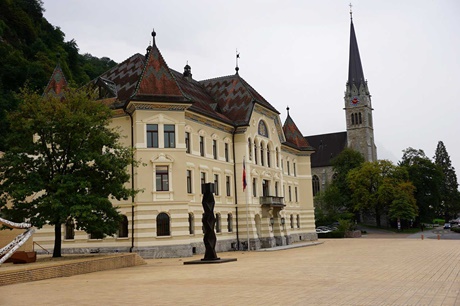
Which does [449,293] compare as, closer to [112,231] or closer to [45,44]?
[112,231]

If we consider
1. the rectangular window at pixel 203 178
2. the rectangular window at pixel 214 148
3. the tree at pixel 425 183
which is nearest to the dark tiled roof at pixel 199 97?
the rectangular window at pixel 214 148

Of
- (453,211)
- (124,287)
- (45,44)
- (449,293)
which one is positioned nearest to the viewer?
(449,293)

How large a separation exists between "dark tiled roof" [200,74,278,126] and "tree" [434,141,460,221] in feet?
248

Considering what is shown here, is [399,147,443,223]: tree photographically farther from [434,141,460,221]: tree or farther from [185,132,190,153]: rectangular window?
[185,132,190,153]: rectangular window

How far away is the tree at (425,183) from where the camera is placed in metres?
88.2

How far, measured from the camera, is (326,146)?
116500 mm

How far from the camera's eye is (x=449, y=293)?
501 inches

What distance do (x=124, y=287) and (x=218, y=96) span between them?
109 ft

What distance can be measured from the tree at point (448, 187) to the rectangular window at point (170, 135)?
87.6 m

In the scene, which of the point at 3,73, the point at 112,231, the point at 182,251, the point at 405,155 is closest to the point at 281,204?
the point at 182,251

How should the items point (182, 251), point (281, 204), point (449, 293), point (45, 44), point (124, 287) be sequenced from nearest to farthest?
point (449, 293) → point (124, 287) → point (182, 251) → point (281, 204) → point (45, 44)

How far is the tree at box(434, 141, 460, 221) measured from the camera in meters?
112

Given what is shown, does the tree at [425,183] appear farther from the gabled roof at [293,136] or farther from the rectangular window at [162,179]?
the rectangular window at [162,179]

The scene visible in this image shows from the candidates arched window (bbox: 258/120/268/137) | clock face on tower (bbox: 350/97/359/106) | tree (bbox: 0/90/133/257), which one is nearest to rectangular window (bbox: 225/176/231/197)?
arched window (bbox: 258/120/268/137)
